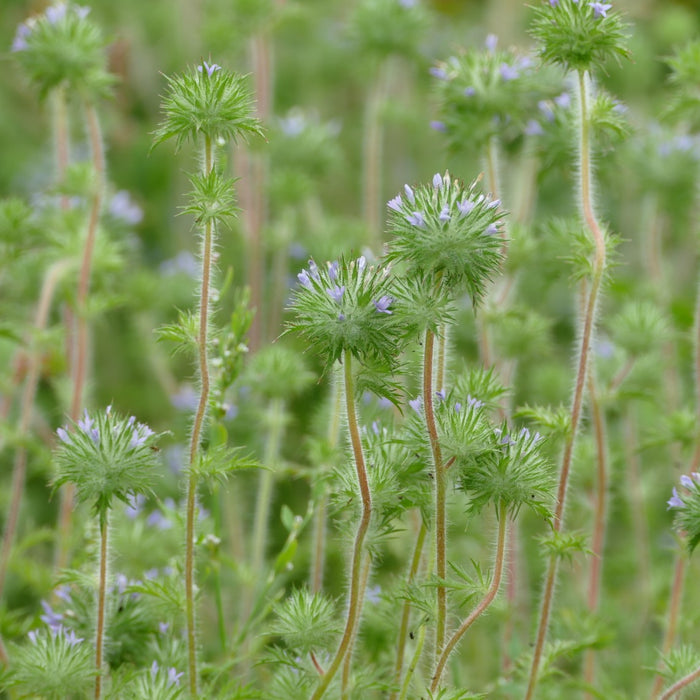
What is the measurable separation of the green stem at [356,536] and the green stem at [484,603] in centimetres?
26

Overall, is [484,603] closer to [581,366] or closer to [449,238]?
[581,366]

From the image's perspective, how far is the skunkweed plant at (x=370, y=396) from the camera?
261cm

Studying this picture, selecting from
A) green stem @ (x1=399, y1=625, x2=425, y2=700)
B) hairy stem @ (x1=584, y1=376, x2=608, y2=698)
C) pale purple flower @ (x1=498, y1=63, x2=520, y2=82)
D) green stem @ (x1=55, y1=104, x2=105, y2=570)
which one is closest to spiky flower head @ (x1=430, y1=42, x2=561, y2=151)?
pale purple flower @ (x1=498, y1=63, x2=520, y2=82)

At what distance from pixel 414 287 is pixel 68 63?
2.30 metres

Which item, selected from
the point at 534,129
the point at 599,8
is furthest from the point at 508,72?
the point at 599,8


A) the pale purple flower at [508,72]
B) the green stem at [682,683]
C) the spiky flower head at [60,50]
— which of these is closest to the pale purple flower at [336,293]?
the green stem at [682,683]

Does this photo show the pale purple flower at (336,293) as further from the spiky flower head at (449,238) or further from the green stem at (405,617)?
the green stem at (405,617)

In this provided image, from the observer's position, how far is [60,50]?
13.1ft

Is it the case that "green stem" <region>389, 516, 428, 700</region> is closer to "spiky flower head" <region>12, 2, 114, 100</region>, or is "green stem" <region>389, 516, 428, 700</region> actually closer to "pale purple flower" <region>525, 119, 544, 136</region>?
"pale purple flower" <region>525, 119, 544, 136</region>

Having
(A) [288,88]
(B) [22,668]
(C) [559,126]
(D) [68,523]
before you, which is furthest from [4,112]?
(B) [22,668]

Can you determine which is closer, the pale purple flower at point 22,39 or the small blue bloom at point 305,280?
the small blue bloom at point 305,280

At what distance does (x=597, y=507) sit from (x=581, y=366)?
0.92 m

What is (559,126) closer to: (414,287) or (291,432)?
(414,287)

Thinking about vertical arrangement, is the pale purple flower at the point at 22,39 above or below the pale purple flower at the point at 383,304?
above
